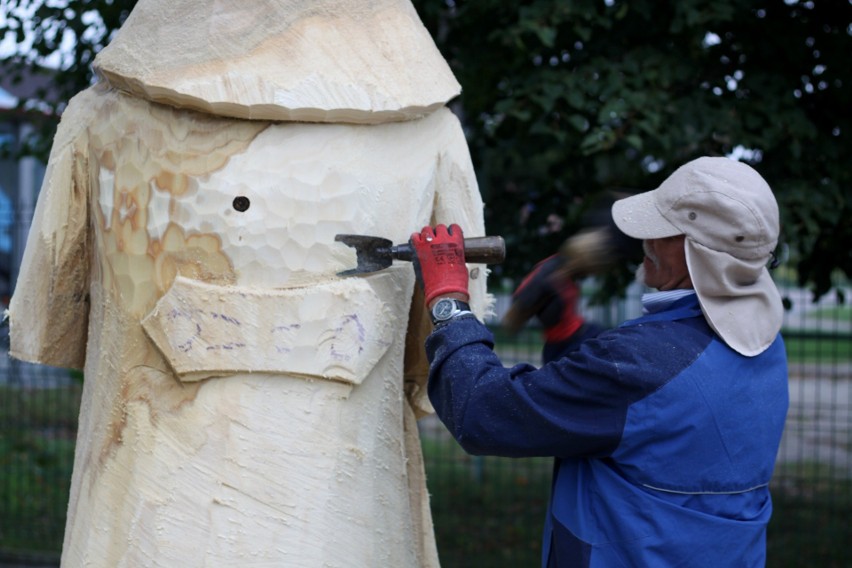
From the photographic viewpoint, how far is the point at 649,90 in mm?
3768

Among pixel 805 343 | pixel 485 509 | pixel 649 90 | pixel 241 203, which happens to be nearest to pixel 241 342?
pixel 241 203

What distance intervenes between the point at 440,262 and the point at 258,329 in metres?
0.37

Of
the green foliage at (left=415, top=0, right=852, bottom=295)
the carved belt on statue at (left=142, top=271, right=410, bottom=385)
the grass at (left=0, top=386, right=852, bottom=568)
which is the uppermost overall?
the carved belt on statue at (left=142, top=271, right=410, bottom=385)

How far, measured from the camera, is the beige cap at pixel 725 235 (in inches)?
75.5

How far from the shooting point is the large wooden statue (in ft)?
6.54

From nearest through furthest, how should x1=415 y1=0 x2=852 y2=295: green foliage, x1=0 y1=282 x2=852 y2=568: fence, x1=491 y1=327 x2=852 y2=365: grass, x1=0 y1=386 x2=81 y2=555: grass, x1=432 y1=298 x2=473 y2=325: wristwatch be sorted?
1. x1=432 y1=298 x2=473 y2=325: wristwatch
2. x1=415 y1=0 x2=852 y2=295: green foliage
3. x1=0 y1=282 x2=852 y2=568: fence
4. x1=0 y1=386 x2=81 y2=555: grass
5. x1=491 y1=327 x2=852 y2=365: grass

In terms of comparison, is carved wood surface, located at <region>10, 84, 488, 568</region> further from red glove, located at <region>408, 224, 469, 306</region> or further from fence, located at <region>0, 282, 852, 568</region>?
fence, located at <region>0, 282, 852, 568</region>

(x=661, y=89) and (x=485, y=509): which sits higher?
(x=661, y=89)

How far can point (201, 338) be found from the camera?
1.99 meters

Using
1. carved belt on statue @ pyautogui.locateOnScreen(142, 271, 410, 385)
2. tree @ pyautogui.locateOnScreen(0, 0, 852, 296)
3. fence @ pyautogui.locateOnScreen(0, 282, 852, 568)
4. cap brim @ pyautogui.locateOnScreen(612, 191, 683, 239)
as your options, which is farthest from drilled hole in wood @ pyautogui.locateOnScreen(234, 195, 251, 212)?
fence @ pyautogui.locateOnScreen(0, 282, 852, 568)

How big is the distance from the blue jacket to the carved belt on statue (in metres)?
0.19

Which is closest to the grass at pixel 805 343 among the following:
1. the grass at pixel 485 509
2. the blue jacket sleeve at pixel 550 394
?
the grass at pixel 485 509

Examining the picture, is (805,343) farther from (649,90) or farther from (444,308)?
(444,308)

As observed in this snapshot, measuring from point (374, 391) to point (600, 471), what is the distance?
486mm
